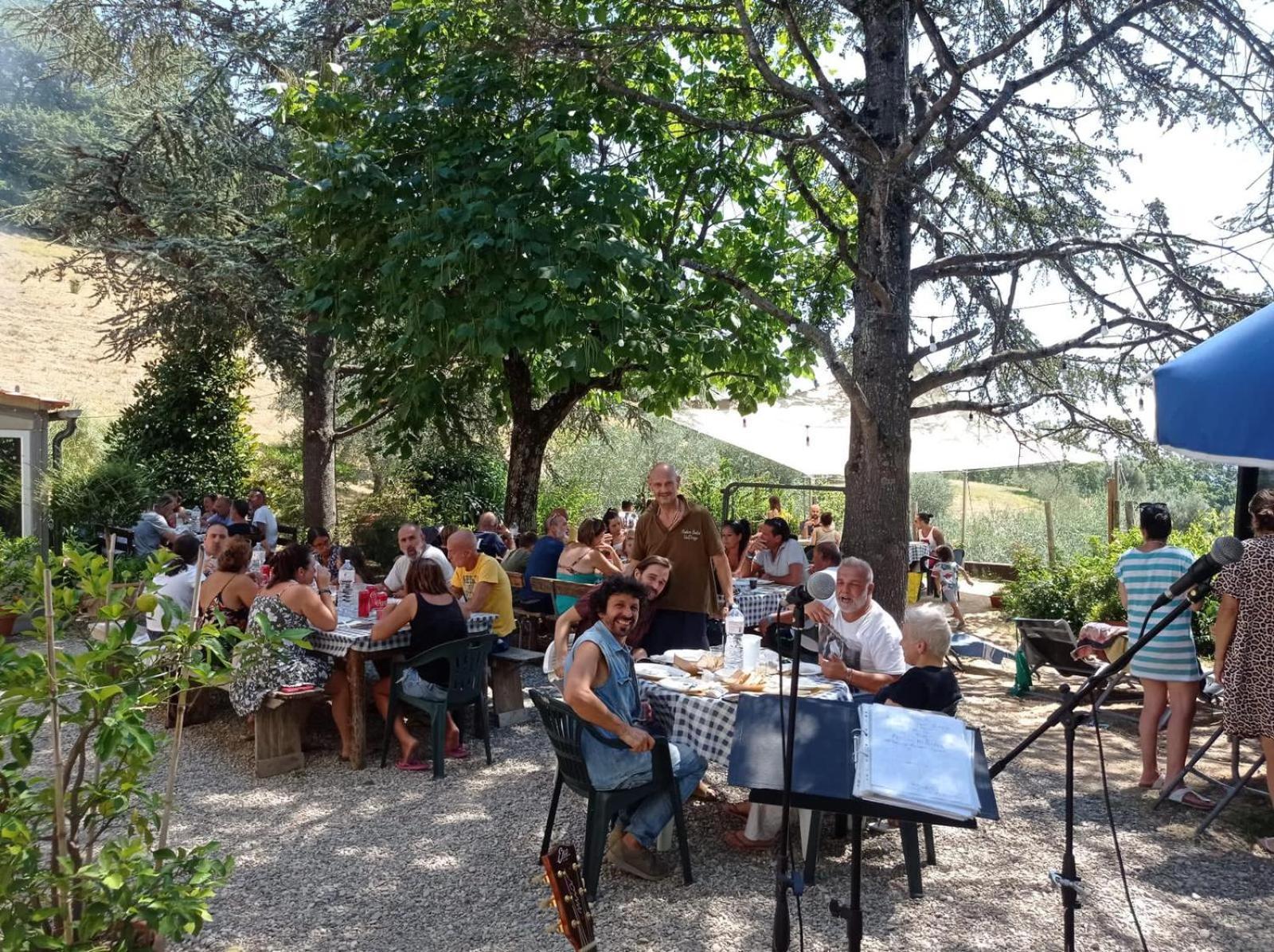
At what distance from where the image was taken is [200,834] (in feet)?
16.7

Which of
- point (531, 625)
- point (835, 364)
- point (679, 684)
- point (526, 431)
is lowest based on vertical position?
point (531, 625)

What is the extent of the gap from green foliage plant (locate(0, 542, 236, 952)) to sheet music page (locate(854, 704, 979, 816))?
5.94 ft

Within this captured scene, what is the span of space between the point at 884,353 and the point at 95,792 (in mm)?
6187

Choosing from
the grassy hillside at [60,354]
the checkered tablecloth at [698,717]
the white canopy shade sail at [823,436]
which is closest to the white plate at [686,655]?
the checkered tablecloth at [698,717]

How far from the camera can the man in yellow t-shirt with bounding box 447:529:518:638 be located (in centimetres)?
700

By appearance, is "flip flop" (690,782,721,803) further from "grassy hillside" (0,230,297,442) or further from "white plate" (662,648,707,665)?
"grassy hillside" (0,230,297,442)

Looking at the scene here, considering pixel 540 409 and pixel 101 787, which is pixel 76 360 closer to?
pixel 540 409

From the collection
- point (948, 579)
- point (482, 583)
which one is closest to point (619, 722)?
point (482, 583)

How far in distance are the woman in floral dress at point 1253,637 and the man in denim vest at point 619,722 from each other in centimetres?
256

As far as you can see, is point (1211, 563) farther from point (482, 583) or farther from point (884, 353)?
point (884, 353)

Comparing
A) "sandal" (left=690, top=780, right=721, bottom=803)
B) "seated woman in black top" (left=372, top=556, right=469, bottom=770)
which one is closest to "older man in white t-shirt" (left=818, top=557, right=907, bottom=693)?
"sandal" (left=690, top=780, right=721, bottom=803)

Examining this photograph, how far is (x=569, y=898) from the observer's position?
298 cm

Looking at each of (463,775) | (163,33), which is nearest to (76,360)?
(163,33)

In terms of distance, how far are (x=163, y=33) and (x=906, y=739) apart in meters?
16.1
